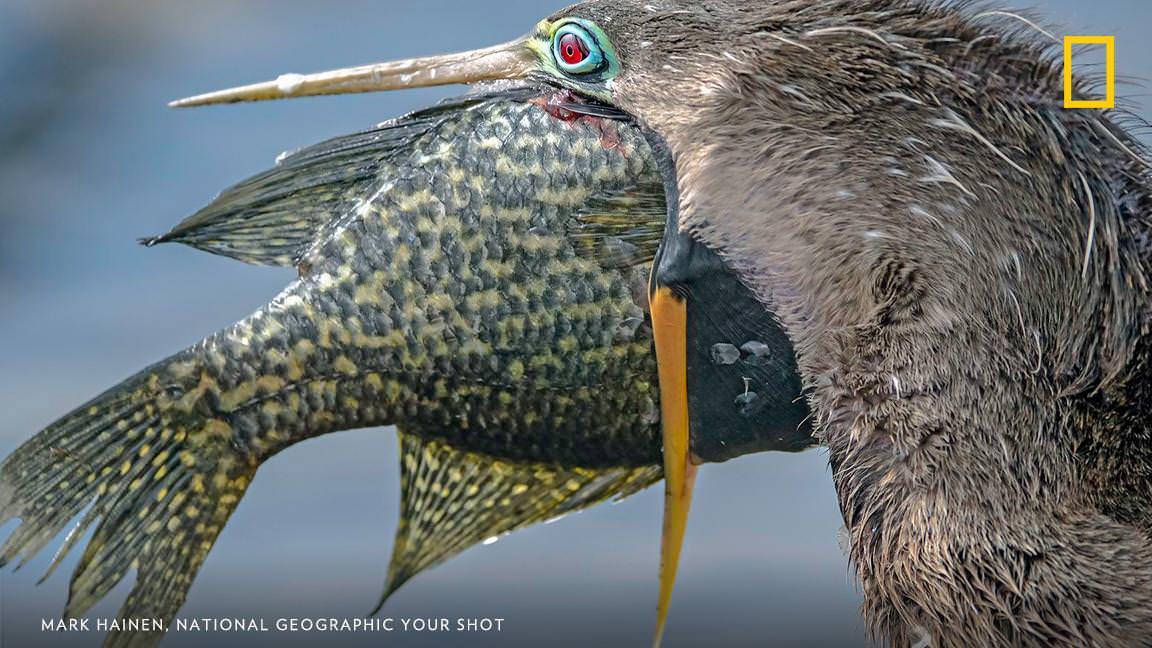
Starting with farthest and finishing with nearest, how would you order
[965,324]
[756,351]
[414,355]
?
1. [414,355]
2. [756,351]
3. [965,324]

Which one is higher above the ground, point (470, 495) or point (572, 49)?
point (572, 49)

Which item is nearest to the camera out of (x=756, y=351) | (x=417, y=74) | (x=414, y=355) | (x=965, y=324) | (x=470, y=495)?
(x=965, y=324)

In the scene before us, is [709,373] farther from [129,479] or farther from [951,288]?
[129,479]

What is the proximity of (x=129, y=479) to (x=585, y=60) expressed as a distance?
1.02 m

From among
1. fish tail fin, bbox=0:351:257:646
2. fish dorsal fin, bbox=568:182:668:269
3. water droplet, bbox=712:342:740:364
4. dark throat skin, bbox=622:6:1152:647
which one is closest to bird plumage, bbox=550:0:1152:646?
dark throat skin, bbox=622:6:1152:647

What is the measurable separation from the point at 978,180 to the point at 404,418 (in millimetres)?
1002

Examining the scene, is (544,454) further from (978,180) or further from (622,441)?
(978,180)

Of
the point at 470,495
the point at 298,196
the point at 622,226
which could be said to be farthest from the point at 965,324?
the point at 298,196

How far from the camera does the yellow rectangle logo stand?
163 cm

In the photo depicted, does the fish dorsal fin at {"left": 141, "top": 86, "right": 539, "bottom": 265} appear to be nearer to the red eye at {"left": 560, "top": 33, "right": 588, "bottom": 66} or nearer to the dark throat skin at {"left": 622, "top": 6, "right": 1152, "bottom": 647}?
the red eye at {"left": 560, "top": 33, "right": 588, "bottom": 66}

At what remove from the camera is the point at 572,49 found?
1.86 m

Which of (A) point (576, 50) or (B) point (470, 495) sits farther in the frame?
(B) point (470, 495)

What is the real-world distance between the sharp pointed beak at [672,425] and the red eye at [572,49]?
1.11 ft

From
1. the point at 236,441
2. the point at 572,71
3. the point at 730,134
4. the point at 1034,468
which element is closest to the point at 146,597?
the point at 236,441
